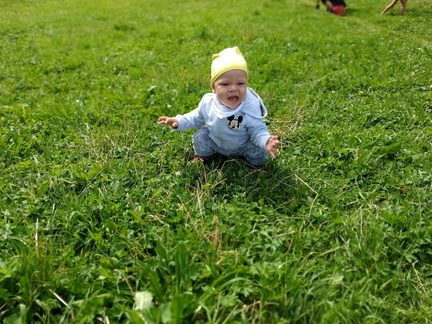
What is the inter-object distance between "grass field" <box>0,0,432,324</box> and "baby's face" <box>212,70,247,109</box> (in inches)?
28.1

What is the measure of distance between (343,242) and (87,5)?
822cm

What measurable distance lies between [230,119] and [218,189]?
66cm

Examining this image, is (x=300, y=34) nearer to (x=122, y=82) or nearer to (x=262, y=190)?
(x=122, y=82)

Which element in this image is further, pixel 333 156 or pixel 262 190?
pixel 333 156

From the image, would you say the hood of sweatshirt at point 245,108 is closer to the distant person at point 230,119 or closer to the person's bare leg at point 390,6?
the distant person at point 230,119

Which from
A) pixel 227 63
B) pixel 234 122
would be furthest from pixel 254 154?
pixel 227 63

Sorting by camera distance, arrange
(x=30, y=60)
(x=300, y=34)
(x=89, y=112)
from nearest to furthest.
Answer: (x=89, y=112) < (x=30, y=60) < (x=300, y=34)

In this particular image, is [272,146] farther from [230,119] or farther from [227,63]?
[227,63]

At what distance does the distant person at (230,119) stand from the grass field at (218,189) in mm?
225

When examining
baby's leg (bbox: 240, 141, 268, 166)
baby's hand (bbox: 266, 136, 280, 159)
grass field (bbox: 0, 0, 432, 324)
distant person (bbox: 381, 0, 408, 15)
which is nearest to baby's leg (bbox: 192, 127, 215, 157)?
grass field (bbox: 0, 0, 432, 324)

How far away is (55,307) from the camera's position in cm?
226

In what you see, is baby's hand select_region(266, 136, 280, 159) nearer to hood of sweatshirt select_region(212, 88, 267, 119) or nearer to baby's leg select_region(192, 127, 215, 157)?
hood of sweatshirt select_region(212, 88, 267, 119)

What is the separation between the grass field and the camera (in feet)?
7.49

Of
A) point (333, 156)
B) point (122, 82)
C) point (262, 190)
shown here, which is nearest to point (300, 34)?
point (122, 82)
